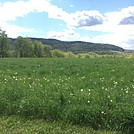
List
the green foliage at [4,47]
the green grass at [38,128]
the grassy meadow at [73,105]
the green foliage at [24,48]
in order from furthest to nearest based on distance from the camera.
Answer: the green foliage at [24,48], the green foliage at [4,47], the grassy meadow at [73,105], the green grass at [38,128]

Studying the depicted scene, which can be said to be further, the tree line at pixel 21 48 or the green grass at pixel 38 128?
the tree line at pixel 21 48

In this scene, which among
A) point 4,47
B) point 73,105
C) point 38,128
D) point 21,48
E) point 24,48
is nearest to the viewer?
point 38,128

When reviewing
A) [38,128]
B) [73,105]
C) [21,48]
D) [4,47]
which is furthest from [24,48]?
[38,128]

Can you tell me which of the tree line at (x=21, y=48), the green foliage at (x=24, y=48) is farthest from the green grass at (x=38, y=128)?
the green foliage at (x=24, y=48)

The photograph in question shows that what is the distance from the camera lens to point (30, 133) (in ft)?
23.7

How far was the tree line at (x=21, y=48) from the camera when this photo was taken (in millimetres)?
104750

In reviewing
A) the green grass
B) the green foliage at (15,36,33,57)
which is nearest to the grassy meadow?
the green grass

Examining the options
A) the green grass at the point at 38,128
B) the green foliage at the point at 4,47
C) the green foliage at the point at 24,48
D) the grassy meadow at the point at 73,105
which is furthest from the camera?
the green foliage at the point at 24,48

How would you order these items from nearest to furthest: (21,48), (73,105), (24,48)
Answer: (73,105), (24,48), (21,48)

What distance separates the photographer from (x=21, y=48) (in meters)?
116

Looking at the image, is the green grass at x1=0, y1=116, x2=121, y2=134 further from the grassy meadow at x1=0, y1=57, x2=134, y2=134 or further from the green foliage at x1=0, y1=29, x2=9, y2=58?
the green foliage at x1=0, y1=29, x2=9, y2=58

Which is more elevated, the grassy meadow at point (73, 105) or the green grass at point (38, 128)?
the grassy meadow at point (73, 105)

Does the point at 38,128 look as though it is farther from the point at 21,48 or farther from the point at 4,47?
the point at 21,48

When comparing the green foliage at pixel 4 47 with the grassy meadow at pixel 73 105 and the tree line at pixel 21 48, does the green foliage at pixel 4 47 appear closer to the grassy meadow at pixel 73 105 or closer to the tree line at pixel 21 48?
the tree line at pixel 21 48
